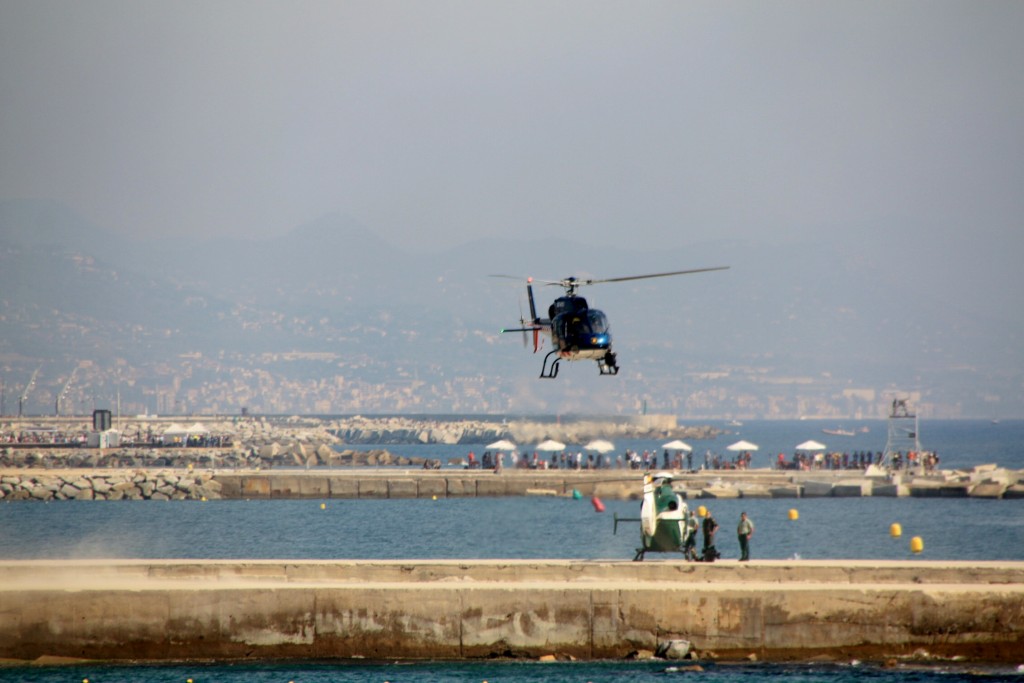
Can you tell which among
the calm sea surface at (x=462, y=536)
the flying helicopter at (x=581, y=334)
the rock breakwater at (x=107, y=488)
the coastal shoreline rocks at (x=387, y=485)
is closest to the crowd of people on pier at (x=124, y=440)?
the rock breakwater at (x=107, y=488)

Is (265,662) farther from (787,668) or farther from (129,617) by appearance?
(787,668)

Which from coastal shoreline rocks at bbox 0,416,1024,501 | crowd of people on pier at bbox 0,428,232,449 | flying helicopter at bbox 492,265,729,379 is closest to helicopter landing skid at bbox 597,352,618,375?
flying helicopter at bbox 492,265,729,379

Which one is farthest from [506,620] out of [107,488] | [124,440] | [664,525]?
[124,440]

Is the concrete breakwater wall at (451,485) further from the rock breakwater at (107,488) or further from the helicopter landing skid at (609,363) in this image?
the helicopter landing skid at (609,363)

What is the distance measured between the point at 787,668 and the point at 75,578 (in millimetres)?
14562

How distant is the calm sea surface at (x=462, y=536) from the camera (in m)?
27.0

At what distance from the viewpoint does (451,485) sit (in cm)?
7856

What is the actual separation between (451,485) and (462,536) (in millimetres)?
21855

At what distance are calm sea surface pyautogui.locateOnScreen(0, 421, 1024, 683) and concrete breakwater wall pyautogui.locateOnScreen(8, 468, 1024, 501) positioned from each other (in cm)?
91

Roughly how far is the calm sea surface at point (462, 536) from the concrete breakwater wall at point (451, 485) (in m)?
0.91

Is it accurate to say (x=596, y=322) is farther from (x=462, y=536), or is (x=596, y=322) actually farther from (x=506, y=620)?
(x=462, y=536)

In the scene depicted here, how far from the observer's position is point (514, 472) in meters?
81.2

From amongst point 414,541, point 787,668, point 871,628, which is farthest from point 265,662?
point 414,541

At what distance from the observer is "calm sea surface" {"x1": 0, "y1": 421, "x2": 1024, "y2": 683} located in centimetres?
2705
